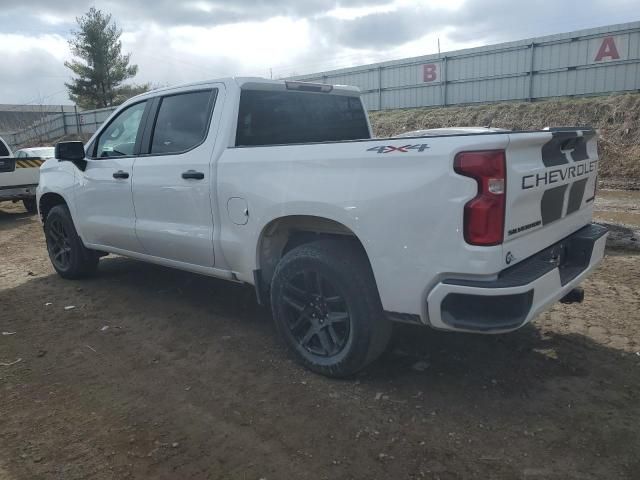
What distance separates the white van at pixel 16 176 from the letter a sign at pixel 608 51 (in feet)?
53.1

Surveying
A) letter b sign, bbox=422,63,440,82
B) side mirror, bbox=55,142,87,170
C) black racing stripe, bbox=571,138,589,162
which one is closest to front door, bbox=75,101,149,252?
side mirror, bbox=55,142,87,170

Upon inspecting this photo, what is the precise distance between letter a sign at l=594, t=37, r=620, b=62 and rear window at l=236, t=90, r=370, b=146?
49.2 feet

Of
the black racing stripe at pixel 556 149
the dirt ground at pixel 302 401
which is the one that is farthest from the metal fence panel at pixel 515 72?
the black racing stripe at pixel 556 149

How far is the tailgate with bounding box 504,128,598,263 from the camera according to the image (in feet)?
8.89

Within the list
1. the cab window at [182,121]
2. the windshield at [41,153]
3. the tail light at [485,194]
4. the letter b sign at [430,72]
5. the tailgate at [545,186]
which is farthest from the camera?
the letter b sign at [430,72]

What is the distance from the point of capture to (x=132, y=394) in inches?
134

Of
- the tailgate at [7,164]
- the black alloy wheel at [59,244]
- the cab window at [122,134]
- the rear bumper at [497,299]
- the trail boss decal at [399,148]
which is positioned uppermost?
the cab window at [122,134]

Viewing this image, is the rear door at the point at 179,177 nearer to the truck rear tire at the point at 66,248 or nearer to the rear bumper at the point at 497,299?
the truck rear tire at the point at 66,248

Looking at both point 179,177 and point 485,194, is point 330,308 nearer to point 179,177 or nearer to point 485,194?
point 485,194

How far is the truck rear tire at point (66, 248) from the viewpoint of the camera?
5.77 meters

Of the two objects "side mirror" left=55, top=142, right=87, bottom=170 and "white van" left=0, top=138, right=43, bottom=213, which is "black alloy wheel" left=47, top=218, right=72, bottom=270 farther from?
"white van" left=0, top=138, right=43, bottom=213

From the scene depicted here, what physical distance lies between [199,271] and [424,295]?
83.8 inches

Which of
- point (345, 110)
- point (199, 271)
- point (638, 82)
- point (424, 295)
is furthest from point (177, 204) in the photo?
point (638, 82)

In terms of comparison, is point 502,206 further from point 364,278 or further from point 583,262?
point 583,262
